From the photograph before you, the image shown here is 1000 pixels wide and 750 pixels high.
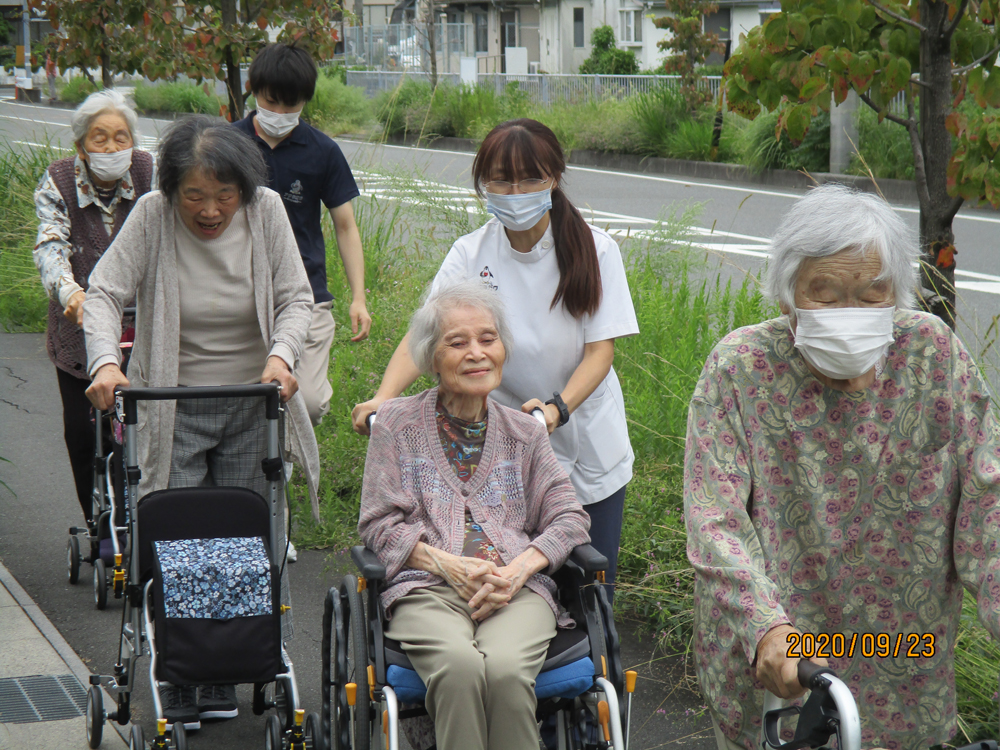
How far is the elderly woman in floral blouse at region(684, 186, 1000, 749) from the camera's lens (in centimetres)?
238

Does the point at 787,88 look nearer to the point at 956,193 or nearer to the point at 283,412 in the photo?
the point at 956,193

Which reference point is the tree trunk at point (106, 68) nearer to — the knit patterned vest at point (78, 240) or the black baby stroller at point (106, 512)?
the knit patterned vest at point (78, 240)

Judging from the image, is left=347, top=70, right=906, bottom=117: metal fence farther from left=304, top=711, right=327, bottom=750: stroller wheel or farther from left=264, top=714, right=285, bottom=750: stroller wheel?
left=264, top=714, right=285, bottom=750: stroller wheel

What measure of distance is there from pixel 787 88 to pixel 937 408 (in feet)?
6.87

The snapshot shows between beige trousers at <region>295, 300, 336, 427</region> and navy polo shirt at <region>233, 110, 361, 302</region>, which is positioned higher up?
navy polo shirt at <region>233, 110, 361, 302</region>

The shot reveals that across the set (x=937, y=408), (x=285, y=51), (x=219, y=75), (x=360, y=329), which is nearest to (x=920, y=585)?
(x=937, y=408)

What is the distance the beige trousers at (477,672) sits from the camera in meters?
2.69

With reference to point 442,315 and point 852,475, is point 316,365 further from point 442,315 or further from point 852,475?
point 852,475

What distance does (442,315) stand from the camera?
3.21 metres

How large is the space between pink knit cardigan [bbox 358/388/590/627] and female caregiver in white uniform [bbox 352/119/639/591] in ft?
0.59

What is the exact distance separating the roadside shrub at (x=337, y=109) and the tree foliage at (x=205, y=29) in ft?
20.5
